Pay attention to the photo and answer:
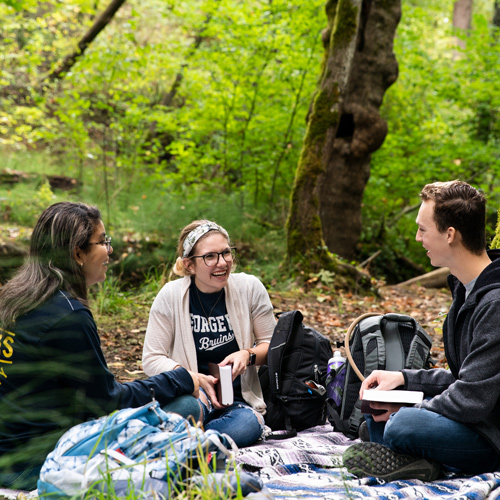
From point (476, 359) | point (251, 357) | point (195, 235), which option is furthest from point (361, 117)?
point (476, 359)

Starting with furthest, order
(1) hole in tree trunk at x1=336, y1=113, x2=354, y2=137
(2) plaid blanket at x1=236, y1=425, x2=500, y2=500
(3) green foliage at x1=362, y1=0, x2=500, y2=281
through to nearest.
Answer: (3) green foliage at x1=362, y1=0, x2=500, y2=281 < (1) hole in tree trunk at x1=336, y1=113, x2=354, y2=137 < (2) plaid blanket at x1=236, y1=425, x2=500, y2=500

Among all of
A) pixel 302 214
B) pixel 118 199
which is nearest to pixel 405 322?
pixel 302 214

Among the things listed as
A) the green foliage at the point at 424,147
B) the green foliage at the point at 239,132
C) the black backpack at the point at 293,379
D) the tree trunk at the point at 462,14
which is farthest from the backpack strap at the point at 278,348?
the tree trunk at the point at 462,14

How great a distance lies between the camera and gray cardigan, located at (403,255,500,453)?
227cm

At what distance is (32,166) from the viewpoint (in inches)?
469

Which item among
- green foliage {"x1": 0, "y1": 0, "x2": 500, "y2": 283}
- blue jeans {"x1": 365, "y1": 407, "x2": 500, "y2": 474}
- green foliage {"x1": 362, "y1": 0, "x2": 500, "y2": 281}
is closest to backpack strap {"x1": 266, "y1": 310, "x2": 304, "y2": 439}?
blue jeans {"x1": 365, "y1": 407, "x2": 500, "y2": 474}

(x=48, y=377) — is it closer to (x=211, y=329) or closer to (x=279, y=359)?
(x=211, y=329)

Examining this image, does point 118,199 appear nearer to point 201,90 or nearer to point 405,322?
point 201,90

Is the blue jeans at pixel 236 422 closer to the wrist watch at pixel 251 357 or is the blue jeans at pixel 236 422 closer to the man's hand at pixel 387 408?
the wrist watch at pixel 251 357

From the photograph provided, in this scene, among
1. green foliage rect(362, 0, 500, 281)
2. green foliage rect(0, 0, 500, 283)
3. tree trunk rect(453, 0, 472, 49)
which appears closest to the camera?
green foliage rect(0, 0, 500, 283)

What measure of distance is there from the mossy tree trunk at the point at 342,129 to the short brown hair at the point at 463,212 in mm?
5269

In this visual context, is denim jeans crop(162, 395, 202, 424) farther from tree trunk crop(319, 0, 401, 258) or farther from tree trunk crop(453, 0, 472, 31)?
tree trunk crop(453, 0, 472, 31)

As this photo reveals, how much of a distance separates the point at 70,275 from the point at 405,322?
1982 millimetres

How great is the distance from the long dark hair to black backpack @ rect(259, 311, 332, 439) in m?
1.33
